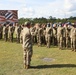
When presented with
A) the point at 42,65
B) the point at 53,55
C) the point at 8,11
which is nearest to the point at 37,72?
the point at 42,65

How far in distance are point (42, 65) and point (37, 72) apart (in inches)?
61.1

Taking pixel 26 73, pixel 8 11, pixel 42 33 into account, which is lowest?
pixel 26 73

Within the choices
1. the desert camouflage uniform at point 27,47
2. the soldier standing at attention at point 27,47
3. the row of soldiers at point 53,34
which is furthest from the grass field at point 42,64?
the row of soldiers at point 53,34

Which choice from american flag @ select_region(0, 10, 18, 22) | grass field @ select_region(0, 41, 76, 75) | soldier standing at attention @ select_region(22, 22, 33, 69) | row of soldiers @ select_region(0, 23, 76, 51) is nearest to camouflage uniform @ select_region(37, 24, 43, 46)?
row of soldiers @ select_region(0, 23, 76, 51)

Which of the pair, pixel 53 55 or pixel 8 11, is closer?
pixel 53 55

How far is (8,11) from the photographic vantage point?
101 feet

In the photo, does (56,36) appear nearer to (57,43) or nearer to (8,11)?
(57,43)

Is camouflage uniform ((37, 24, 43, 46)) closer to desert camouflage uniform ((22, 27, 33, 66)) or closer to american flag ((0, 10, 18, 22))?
american flag ((0, 10, 18, 22))

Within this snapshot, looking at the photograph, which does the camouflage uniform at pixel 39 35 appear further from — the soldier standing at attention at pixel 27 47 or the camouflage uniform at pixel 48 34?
the soldier standing at attention at pixel 27 47

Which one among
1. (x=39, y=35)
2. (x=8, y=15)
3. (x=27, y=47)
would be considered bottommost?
(x=27, y=47)

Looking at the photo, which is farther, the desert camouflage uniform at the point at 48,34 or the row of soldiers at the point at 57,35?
the desert camouflage uniform at the point at 48,34

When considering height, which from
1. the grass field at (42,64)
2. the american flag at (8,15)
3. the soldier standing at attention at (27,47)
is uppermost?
the american flag at (8,15)

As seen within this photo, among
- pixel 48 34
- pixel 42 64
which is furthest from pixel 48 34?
pixel 42 64

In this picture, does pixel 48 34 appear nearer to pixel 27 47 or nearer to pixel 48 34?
pixel 48 34
